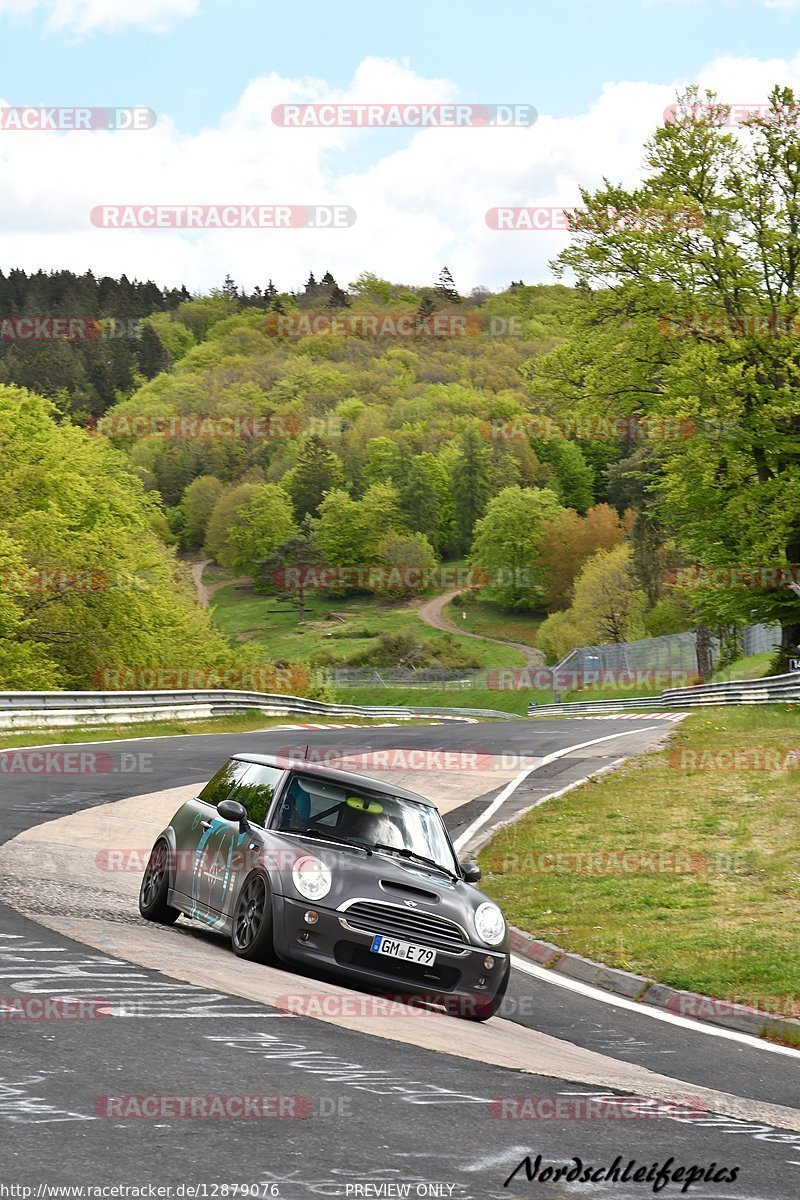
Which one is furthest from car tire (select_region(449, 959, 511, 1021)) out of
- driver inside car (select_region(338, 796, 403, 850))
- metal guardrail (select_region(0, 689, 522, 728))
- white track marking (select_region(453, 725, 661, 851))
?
metal guardrail (select_region(0, 689, 522, 728))

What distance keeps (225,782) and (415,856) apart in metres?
1.99

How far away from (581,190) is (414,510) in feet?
385

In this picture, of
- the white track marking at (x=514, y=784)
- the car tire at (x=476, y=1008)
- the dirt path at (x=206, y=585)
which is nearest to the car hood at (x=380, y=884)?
the car tire at (x=476, y=1008)

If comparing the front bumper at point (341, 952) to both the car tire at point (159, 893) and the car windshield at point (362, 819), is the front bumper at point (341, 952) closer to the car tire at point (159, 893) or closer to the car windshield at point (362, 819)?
the car windshield at point (362, 819)

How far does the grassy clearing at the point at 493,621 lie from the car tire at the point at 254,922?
4575 inches

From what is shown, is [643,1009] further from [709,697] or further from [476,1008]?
[709,697]

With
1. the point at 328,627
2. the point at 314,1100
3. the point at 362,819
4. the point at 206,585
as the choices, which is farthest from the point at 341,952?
the point at 206,585

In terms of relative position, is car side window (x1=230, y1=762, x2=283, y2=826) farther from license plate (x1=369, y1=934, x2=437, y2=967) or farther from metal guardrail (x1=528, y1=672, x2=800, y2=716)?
metal guardrail (x1=528, y1=672, x2=800, y2=716)

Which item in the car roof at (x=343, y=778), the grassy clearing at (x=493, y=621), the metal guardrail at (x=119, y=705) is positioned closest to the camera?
the car roof at (x=343, y=778)

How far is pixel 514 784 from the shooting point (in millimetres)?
24750

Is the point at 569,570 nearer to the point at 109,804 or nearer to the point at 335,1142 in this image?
the point at 109,804

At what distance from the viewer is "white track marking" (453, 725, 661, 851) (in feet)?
63.3

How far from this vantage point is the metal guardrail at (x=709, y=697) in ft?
116

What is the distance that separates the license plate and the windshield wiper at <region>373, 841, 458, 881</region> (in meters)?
0.95
